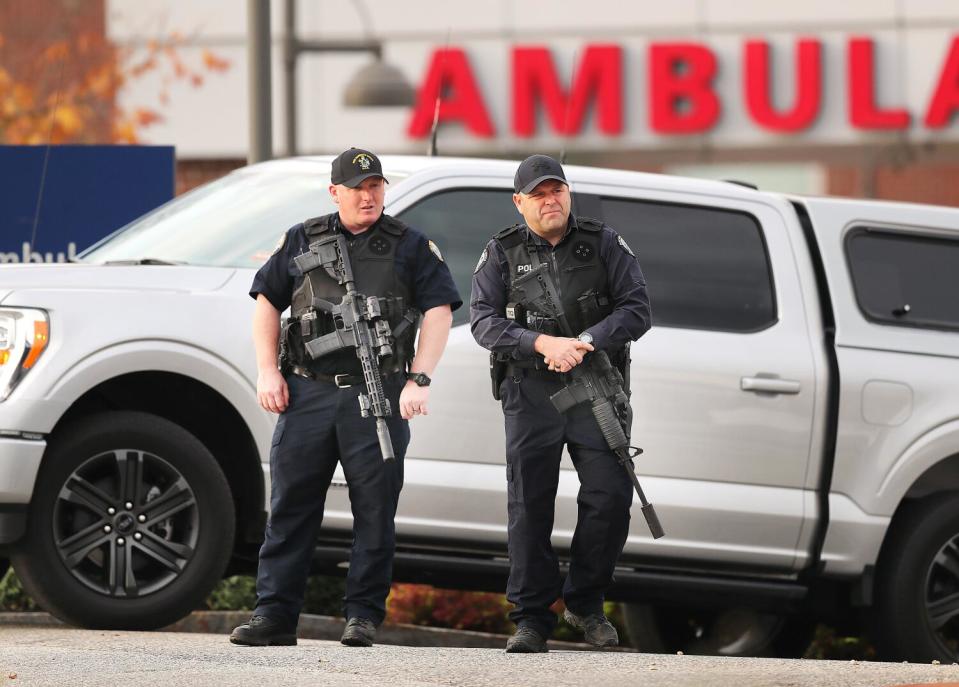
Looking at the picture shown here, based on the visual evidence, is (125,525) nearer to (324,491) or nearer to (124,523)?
(124,523)

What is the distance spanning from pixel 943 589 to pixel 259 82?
4.68 m

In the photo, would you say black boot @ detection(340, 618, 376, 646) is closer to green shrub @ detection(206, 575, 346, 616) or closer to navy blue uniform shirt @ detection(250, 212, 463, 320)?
navy blue uniform shirt @ detection(250, 212, 463, 320)

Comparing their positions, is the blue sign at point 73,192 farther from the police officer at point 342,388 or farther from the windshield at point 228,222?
the police officer at point 342,388

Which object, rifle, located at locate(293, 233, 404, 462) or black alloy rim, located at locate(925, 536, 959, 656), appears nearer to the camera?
rifle, located at locate(293, 233, 404, 462)

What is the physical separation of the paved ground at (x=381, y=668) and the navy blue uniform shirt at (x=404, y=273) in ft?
3.78

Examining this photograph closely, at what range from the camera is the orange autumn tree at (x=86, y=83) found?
55.7 ft

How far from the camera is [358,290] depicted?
6.56 m

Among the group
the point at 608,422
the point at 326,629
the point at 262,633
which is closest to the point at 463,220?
the point at 608,422

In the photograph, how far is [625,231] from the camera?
25.3 ft

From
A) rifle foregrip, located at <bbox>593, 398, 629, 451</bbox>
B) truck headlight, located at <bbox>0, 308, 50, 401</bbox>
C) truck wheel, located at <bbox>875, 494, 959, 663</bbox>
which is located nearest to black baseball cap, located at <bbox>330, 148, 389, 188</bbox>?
rifle foregrip, located at <bbox>593, 398, 629, 451</bbox>

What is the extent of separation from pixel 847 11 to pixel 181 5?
20.6ft

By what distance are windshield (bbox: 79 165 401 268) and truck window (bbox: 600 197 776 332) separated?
0.99 metres

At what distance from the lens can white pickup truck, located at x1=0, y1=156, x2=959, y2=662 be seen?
693 centimetres

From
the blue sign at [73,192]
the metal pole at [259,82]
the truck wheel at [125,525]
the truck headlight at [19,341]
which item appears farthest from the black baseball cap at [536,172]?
the metal pole at [259,82]
